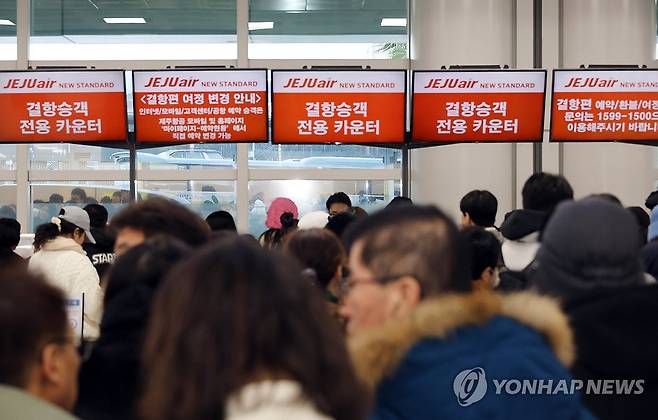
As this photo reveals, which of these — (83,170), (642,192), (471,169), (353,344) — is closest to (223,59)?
(83,170)

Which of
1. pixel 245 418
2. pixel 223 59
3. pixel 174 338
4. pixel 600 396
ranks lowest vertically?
pixel 600 396

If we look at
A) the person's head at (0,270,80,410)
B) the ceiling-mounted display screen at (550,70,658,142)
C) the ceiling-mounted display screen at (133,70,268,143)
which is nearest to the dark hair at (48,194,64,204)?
the ceiling-mounted display screen at (133,70,268,143)

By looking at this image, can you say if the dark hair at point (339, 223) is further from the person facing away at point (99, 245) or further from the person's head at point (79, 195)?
the person's head at point (79, 195)

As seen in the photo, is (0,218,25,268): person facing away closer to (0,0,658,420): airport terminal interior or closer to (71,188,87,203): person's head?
(0,0,658,420): airport terminal interior

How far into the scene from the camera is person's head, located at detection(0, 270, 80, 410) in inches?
55.2

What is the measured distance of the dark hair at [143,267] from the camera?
213cm

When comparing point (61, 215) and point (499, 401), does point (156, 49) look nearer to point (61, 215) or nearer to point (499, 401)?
point (61, 215)

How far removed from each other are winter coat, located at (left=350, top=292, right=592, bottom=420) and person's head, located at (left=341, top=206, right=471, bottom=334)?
0.17 ft

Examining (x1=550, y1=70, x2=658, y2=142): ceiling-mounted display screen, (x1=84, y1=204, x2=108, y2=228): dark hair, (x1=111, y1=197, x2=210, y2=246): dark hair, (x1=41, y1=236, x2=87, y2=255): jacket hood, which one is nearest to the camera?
(x1=111, y1=197, x2=210, y2=246): dark hair

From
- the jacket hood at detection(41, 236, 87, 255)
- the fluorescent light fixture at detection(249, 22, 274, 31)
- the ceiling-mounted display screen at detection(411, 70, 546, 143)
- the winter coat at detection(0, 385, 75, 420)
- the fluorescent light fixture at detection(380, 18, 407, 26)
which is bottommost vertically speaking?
the winter coat at detection(0, 385, 75, 420)

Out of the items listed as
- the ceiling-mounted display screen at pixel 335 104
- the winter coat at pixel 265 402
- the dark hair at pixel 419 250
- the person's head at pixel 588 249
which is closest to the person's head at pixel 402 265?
the dark hair at pixel 419 250

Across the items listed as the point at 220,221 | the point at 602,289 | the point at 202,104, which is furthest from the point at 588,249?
the point at 202,104

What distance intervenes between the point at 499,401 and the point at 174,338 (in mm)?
758

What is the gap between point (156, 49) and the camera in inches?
455
